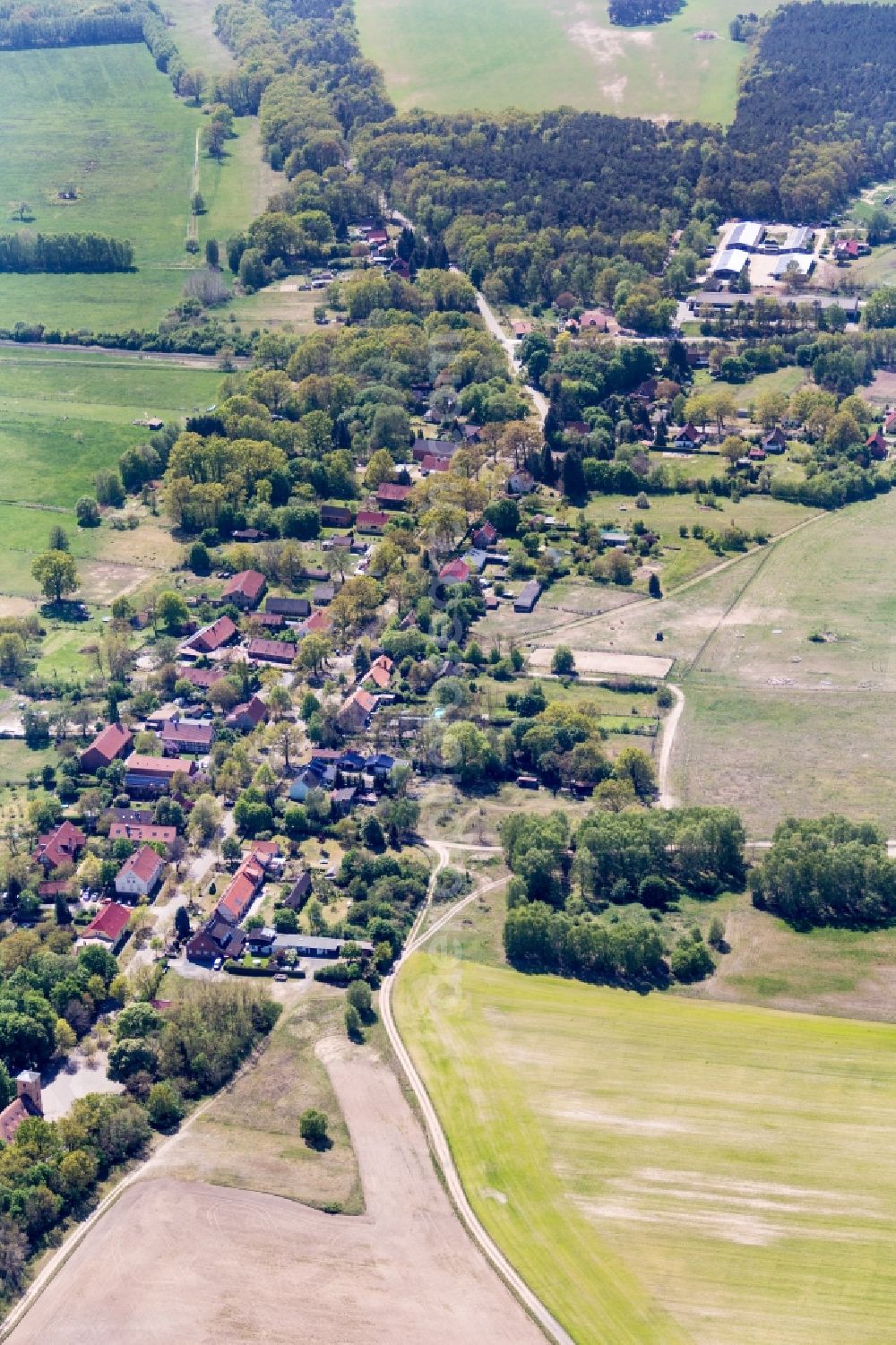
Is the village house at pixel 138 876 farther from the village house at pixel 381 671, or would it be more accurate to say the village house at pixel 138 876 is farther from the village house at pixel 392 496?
the village house at pixel 392 496

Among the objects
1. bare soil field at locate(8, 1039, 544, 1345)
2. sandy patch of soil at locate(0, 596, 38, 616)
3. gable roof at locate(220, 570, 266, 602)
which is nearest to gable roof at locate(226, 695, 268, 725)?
gable roof at locate(220, 570, 266, 602)

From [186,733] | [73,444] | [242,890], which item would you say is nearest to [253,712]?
[186,733]

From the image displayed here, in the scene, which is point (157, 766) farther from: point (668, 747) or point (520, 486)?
point (520, 486)

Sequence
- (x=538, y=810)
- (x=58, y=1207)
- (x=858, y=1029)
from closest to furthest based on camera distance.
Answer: (x=58, y=1207) → (x=858, y=1029) → (x=538, y=810)

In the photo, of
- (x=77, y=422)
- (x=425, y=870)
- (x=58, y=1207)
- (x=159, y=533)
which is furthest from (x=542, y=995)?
(x=77, y=422)

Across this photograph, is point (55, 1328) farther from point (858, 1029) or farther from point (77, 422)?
point (77, 422)

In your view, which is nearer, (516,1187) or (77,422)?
(516,1187)
